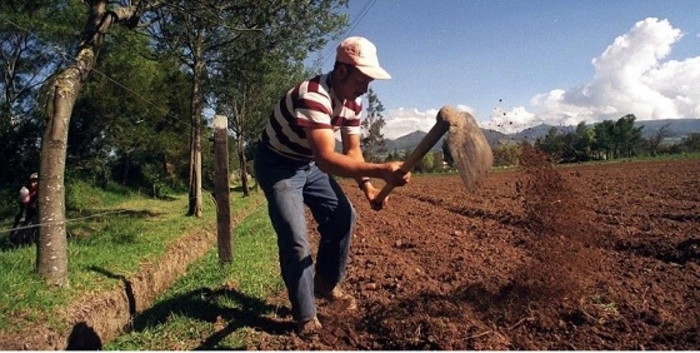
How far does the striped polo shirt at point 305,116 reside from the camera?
3084 millimetres

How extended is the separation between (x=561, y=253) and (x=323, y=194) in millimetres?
2085

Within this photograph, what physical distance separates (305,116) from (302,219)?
755 millimetres

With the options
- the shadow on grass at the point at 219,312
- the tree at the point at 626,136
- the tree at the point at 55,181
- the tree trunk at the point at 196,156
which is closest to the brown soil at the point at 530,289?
the shadow on grass at the point at 219,312

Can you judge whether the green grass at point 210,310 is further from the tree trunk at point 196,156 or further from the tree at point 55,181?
the tree trunk at point 196,156

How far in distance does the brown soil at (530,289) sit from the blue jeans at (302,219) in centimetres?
29

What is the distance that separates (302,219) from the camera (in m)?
3.49

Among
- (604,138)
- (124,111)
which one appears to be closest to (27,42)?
(124,111)

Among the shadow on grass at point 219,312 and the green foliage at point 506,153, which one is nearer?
the shadow on grass at point 219,312

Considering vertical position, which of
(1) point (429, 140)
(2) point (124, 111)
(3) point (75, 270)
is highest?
(2) point (124, 111)

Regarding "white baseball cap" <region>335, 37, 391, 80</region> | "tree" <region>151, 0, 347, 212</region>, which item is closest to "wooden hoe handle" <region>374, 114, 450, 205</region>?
"white baseball cap" <region>335, 37, 391, 80</region>

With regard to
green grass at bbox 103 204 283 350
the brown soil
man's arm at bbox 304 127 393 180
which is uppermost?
man's arm at bbox 304 127 393 180

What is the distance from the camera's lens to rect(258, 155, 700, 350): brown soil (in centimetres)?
314

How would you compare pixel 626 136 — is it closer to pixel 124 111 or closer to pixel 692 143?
pixel 692 143

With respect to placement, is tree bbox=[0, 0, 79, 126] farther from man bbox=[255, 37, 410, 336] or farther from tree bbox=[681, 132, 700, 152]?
tree bbox=[681, 132, 700, 152]
